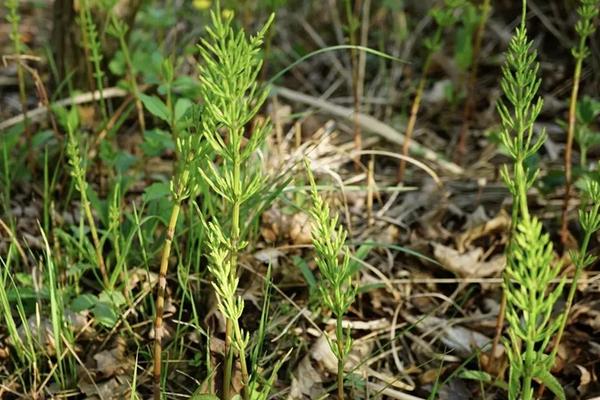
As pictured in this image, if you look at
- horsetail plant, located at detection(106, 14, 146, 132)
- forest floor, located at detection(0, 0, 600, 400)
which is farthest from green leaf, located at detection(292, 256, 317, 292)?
horsetail plant, located at detection(106, 14, 146, 132)

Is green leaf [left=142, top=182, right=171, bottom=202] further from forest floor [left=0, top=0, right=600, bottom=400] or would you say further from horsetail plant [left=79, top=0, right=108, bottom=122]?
horsetail plant [left=79, top=0, right=108, bottom=122]

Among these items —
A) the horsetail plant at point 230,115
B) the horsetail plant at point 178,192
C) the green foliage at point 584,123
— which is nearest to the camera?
the horsetail plant at point 230,115

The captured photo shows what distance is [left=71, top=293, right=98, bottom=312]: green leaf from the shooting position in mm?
2012

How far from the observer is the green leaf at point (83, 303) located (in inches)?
79.2

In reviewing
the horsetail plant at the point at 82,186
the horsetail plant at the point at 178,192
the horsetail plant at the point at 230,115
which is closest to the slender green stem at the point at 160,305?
the horsetail plant at the point at 178,192

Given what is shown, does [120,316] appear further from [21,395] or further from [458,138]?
[458,138]

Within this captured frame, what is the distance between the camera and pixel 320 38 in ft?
12.6

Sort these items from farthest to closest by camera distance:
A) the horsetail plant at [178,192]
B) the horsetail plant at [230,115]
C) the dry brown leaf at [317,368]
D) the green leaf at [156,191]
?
1. the green leaf at [156,191]
2. the dry brown leaf at [317,368]
3. the horsetail plant at [178,192]
4. the horsetail plant at [230,115]

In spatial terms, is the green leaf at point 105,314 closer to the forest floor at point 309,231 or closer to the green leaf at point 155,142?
the forest floor at point 309,231

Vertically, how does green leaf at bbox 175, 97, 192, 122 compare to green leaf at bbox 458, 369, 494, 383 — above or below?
above

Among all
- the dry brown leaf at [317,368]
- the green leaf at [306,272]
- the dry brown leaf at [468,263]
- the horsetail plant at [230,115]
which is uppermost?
the horsetail plant at [230,115]

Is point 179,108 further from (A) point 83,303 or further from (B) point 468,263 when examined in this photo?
(B) point 468,263

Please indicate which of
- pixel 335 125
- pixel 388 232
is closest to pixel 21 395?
pixel 388 232

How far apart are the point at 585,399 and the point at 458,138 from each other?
4.88ft
